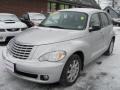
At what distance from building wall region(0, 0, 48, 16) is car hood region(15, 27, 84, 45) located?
1397 cm

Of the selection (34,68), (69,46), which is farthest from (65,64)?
(34,68)

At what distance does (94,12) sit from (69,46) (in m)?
1.76

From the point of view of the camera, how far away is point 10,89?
3.70m

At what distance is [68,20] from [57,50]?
1399mm

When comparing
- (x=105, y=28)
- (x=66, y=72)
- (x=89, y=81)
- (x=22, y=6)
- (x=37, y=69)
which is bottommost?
(x=89, y=81)

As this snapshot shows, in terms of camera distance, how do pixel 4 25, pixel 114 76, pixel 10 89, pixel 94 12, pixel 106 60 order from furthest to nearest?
1. pixel 4 25
2. pixel 106 60
3. pixel 94 12
4. pixel 114 76
5. pixel 10 89

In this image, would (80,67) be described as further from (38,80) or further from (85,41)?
(38,80)

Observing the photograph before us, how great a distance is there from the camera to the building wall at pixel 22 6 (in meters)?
17.4

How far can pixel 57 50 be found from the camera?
354 cm

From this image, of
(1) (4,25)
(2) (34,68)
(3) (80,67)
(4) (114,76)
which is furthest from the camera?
(1) (4,25)

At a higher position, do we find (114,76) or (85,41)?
(85,41)

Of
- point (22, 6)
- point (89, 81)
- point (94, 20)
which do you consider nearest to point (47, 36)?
point (89, 81)

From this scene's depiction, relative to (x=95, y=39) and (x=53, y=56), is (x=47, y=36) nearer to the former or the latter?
(x=53, y=56)

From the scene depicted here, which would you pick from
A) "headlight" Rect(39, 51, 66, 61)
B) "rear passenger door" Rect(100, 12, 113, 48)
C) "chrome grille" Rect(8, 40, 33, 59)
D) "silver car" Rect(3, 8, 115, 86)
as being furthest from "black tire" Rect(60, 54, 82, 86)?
"rear passenger door" Rect(100, 12, 113, 48)
